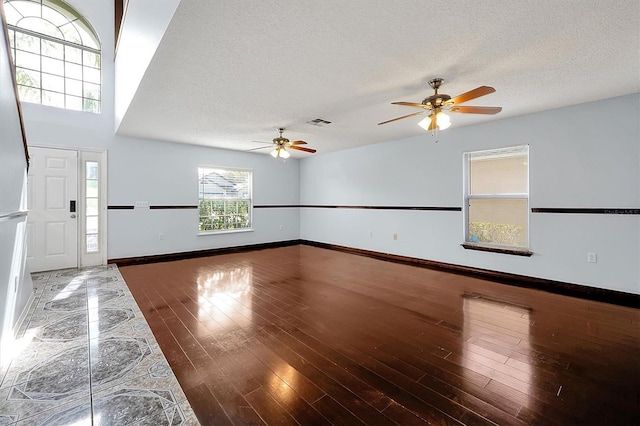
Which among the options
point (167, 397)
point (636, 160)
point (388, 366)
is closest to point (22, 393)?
point (167, 397)

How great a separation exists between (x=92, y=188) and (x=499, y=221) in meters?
6.70

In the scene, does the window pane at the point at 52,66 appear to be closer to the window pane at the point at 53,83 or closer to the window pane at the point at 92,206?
the window pane at the point at 53,83

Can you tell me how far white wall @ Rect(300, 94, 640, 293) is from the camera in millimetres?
3391

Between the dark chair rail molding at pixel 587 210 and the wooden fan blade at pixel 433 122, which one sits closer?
the wooden fan blade at pixel 433 122

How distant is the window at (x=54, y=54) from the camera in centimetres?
440

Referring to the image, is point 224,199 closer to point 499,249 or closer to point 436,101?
point 436,101

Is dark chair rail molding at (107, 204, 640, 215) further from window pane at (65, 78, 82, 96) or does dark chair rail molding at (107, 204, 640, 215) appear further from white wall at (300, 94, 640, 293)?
window pane at (65, 78, 82, 96)

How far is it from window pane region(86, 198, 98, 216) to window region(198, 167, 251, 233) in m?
1.80

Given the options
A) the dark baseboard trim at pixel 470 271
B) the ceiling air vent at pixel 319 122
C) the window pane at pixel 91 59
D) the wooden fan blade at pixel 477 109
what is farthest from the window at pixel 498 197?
the window pane at pixel 91 59

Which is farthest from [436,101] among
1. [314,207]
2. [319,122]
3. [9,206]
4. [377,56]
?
[314,207]

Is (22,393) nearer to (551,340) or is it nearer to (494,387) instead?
(494,387)

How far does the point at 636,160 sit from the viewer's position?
130 inches

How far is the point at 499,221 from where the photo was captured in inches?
175

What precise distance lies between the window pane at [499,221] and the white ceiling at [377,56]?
1351 mm
